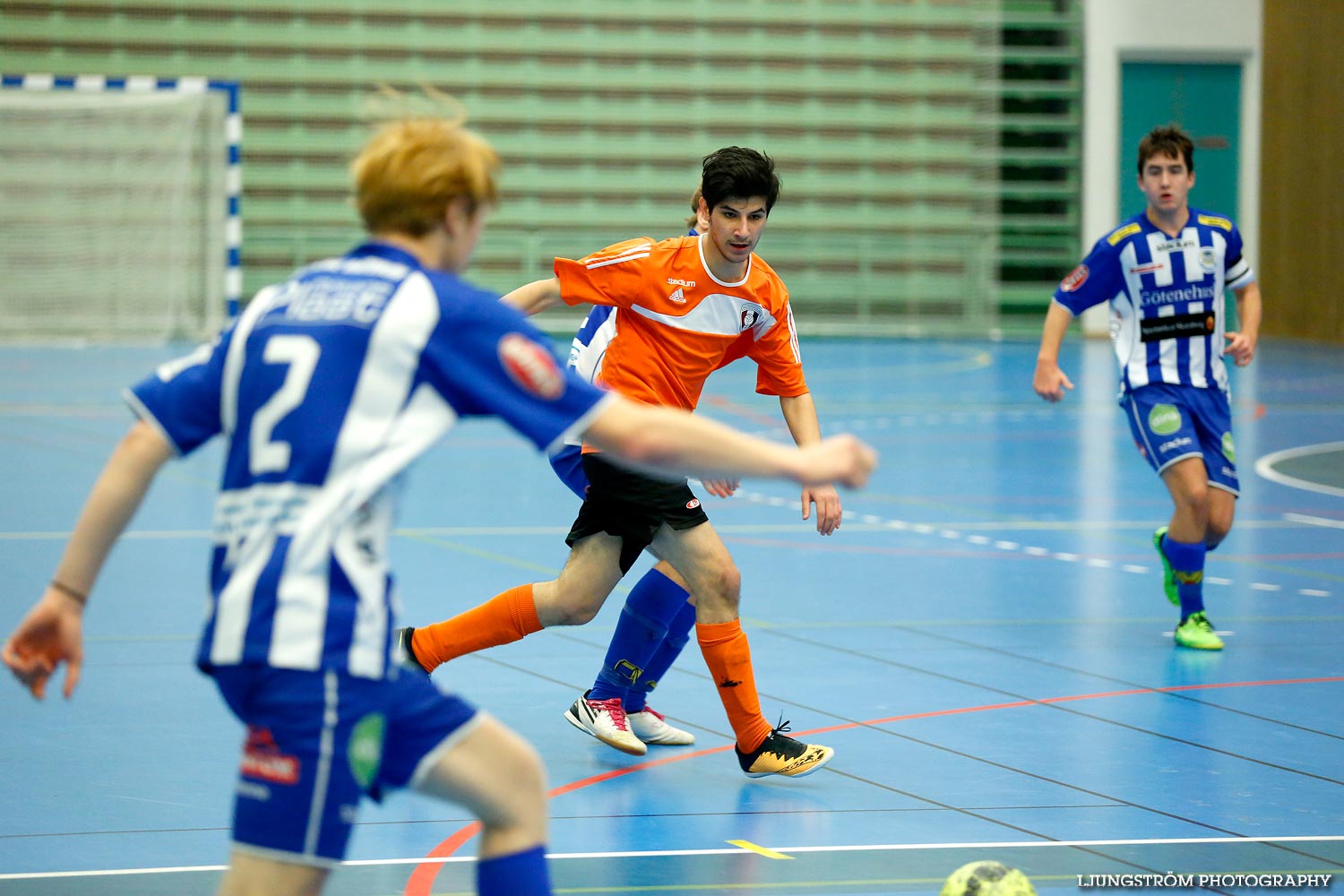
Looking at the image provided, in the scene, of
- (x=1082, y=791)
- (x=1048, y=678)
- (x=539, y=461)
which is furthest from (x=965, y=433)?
(x=1082, y=791)

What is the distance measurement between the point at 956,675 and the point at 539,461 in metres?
6.82

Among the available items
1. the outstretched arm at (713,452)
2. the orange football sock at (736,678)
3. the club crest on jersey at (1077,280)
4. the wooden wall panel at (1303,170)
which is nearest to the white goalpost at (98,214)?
the wooden wall panel at (1303,170)

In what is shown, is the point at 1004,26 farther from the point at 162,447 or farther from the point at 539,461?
the point at 162,447

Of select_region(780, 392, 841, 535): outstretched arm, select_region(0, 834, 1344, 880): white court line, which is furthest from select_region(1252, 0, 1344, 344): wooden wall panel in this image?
select_region(0, 834, 1344, 880): white court line

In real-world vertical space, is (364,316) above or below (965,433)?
above

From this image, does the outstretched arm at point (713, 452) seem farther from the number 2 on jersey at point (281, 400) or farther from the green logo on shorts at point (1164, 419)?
the green logo on shorts at point (1164, 419)

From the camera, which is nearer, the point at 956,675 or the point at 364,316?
the point at 364,316

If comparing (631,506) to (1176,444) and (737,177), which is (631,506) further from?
(1176,444)

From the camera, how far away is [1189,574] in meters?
6.46

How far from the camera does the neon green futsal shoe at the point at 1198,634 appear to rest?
6.30 meters

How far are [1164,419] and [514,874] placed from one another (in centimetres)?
479

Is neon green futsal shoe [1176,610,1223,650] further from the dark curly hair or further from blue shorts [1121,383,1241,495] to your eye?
the dark curly hair

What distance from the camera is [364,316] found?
2.33m

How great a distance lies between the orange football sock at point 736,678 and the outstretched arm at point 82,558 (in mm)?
2304
